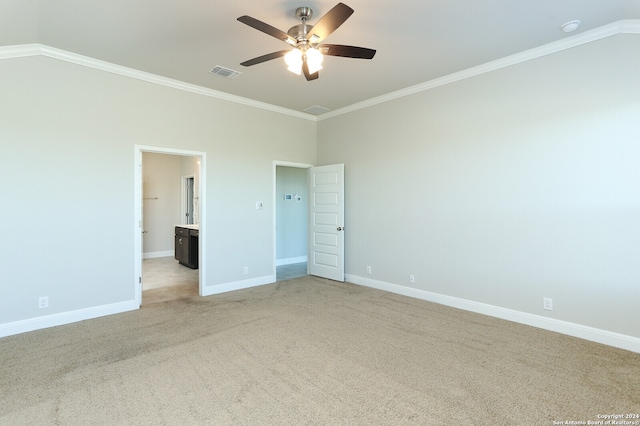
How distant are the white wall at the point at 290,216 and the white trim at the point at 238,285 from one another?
185 cm

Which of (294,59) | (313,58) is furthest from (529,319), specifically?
(294,59)

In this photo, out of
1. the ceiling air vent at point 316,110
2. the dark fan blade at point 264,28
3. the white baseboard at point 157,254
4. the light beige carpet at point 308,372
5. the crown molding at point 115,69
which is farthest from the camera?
the white baseboard at point 157,254

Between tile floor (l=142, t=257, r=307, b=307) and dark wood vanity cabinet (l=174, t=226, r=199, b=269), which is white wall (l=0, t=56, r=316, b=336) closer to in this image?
tile floor (l=142, t=257, r=307, b=307)

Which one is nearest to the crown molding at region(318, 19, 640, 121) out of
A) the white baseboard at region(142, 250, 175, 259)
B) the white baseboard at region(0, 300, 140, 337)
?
the white baseboard at region(0, 300, 140, 337)

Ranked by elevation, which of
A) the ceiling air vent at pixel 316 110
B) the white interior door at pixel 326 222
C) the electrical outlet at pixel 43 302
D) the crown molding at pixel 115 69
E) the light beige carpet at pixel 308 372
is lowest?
the light beige carpet at pixel 308 372

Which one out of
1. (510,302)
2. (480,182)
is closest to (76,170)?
(480,182)

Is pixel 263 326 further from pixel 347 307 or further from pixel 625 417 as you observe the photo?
pixel 625 417

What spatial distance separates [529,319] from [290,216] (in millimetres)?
5064

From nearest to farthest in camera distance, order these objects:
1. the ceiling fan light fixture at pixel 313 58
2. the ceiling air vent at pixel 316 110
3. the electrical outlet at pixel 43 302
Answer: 1. the ceiling fan light fixture at pixel 313 58
2. the electrical outlet at pixel 43 302
3. the ceiling air vent at pixel 316 110

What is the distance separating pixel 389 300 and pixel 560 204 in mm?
2318

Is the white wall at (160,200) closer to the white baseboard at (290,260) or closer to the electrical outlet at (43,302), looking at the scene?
the white baseboard at (290,260)

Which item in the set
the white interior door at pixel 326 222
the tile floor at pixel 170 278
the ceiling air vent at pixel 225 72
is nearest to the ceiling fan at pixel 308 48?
the ceiling air vent at pixel 225 72

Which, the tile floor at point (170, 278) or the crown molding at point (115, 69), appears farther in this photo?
the tile floor at point (170, 278)

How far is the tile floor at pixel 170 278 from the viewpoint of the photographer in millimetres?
4758
